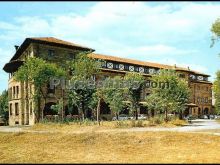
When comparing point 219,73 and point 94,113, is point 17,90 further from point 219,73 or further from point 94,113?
point 219,73

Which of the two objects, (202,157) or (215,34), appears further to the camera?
(215,34)

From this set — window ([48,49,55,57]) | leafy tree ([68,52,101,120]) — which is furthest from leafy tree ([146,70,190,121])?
window ([48,49,55,57])

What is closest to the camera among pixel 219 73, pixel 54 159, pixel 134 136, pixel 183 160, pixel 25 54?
pixel 183 160

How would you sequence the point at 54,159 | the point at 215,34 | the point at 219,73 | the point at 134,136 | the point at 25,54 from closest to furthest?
the point at 54,159 → the point at 134,136 → the point at 215,34 → the point at 219,73 → the point at 25,54

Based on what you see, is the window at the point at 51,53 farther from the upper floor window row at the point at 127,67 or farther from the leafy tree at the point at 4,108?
the leafy tree at the point at 4,108

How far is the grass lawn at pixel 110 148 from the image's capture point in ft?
57.8

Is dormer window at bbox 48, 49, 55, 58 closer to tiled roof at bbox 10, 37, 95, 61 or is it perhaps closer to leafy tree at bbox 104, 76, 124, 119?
tiled roof at bbox 10, 37, 95, 61

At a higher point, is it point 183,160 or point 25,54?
point 25,54

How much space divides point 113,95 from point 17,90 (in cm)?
1607

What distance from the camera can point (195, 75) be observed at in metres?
88.9

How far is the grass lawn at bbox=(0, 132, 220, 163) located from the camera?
57.8 feet

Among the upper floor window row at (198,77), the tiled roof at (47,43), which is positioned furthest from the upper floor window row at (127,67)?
the upper floor window row at (198,77)

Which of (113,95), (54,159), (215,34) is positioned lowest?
(54,159)

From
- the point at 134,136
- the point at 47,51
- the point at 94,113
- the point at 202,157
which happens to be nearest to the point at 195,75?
the point at 94,113
